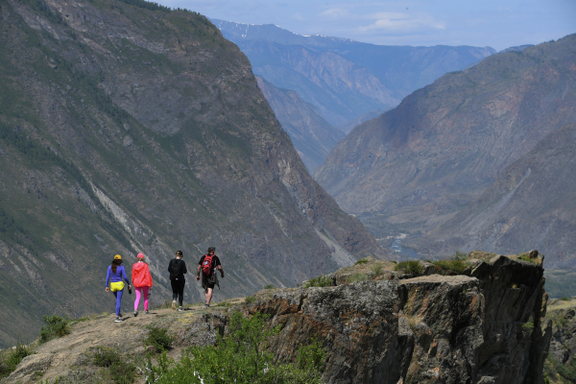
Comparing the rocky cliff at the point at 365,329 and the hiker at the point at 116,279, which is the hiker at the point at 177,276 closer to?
the rocky cliff at the point at 365,329

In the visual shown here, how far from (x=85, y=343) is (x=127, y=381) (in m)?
2.69

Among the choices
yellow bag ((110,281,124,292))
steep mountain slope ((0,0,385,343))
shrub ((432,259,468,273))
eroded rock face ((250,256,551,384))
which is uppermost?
steep mountain slope ((0,0,385,343))

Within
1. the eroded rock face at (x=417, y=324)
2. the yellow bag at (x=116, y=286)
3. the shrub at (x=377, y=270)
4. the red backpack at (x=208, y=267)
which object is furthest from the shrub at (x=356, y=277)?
the yellow bag at (x=116, y=286)

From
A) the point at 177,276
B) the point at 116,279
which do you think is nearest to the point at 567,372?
Answer: the point at 177,276

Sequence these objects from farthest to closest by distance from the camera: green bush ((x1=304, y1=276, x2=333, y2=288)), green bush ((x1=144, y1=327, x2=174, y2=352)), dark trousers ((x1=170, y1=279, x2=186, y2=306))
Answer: green bush ((x1=304, y1=276, x2=333, y2=288))
dark trousers ((x1=170, y1=279, x2=186, y2=306))
green bush ((x1=144, y1=327, x2=174, y2=352))

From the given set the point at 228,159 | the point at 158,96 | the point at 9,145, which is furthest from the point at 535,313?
the point at 158,96

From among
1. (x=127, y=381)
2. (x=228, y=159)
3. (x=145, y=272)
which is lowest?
(x=127, y=381)

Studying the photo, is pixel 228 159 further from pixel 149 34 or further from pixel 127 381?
pixel 127 381

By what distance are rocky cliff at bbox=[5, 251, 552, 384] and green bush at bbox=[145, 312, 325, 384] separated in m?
1.90

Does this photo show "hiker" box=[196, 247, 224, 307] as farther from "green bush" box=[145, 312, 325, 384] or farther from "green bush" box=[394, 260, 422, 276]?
"green bush" box=[394, 260, 422, 276]

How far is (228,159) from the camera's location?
144375mm

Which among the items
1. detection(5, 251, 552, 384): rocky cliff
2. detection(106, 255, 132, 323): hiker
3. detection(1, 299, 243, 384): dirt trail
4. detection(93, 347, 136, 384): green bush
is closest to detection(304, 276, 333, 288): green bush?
detection(5, 251, 552, 384): rocky cliff

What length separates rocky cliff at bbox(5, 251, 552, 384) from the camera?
53.9 feet

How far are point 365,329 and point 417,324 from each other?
339 centimetres
